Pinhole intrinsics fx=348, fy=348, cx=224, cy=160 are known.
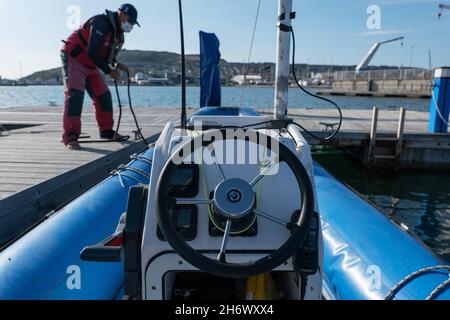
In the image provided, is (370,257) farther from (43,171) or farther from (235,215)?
(43,171)

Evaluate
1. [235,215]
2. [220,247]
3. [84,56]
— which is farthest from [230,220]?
[84,56]

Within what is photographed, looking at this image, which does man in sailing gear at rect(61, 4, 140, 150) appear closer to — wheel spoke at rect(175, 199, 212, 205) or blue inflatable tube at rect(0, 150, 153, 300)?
blue inflatable tube at rect(0, 150, 153, 300)

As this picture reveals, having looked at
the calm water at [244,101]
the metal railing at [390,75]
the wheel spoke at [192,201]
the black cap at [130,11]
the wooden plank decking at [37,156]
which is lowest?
the wooden plank decking at [37,156]

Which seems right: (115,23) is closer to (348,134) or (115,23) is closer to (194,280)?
(194,280)

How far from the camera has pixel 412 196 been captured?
7031 millimetres

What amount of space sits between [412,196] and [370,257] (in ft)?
19.0

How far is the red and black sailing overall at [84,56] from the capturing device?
432 centimetres

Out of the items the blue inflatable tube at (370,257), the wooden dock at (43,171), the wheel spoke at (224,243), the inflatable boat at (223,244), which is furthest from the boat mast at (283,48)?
the wooden dock at (43,171)

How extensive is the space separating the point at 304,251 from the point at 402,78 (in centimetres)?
5675

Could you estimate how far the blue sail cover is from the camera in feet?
25.5

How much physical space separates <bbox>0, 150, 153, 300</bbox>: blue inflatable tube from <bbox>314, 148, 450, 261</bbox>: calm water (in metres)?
3.89

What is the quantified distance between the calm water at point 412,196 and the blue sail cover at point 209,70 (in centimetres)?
370

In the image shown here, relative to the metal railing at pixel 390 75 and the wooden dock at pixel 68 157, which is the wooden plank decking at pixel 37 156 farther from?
the metal railing at pixel 390 75
